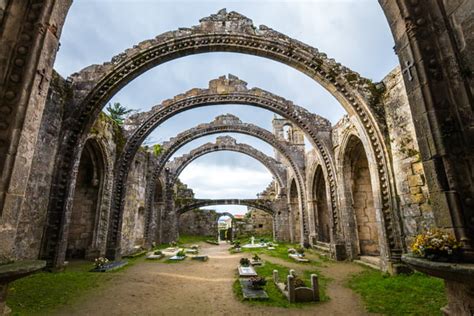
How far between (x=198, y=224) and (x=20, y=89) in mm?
24792

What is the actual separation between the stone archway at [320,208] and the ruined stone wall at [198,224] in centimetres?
1399

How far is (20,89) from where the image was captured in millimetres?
2492

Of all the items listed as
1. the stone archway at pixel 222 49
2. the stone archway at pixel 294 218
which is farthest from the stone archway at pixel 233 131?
the stone archway at pixel 222 49

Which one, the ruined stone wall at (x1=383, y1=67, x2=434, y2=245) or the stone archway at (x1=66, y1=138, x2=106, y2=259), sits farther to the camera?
the stone archway at (x1=66, y1=138, x2=106, y2=259)

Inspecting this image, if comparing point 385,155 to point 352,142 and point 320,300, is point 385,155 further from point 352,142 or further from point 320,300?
point 320,300

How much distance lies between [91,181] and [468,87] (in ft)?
36.5

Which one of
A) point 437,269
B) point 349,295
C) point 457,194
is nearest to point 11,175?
point 437,269

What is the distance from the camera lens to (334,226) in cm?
1047

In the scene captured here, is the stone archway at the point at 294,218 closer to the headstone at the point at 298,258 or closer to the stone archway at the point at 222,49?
the headstone at the point at 298,258

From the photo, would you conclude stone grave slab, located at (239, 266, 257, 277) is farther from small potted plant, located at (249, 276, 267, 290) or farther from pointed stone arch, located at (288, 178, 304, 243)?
pointed stone arch, located at (288, 178, 304, 243)

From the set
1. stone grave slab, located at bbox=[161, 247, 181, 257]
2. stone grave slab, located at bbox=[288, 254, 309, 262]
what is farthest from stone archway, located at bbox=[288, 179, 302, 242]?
stone grave slab, located at bbox=[161, 247, 181, 257]

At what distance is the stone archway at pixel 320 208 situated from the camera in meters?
14.3

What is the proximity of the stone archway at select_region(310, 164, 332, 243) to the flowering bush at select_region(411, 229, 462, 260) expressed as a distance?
12278mm

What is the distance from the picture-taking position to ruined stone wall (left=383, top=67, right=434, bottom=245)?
19.0 ft
